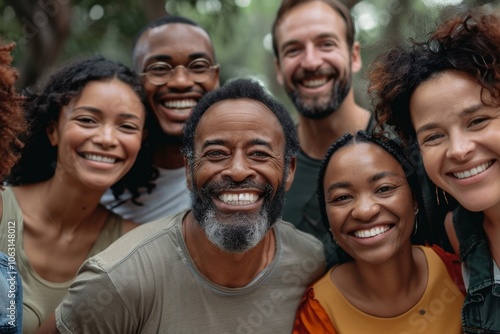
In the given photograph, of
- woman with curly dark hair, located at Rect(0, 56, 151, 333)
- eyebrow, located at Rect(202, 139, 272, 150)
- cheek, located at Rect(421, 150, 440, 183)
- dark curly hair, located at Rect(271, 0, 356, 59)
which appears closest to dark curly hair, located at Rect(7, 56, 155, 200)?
woman with curly dark hair, located at Rect(0, 56, 151, 333)

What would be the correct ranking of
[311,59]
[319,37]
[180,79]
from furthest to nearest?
[319,37] < [311,59] < [180,79]

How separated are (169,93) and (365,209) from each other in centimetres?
196

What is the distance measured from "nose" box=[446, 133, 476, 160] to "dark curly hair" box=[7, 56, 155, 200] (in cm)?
230

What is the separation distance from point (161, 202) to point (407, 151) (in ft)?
6.67

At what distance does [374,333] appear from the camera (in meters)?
3.43

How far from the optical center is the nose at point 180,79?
464cm

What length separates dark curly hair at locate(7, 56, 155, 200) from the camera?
4152 mm

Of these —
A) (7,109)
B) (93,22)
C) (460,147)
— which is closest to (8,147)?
(7,109)

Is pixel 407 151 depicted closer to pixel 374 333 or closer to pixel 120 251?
pixel 374 333

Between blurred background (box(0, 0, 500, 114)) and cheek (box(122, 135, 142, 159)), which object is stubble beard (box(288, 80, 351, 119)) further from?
blurred background (box(0, 0, 500, 114))

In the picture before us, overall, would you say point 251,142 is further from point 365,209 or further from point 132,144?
point 132,144

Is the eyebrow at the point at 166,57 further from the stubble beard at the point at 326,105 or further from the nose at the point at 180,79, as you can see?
the stubble beard at the point at 326,105

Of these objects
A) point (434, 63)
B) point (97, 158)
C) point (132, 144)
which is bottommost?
point (97, 158)

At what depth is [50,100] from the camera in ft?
13.8
